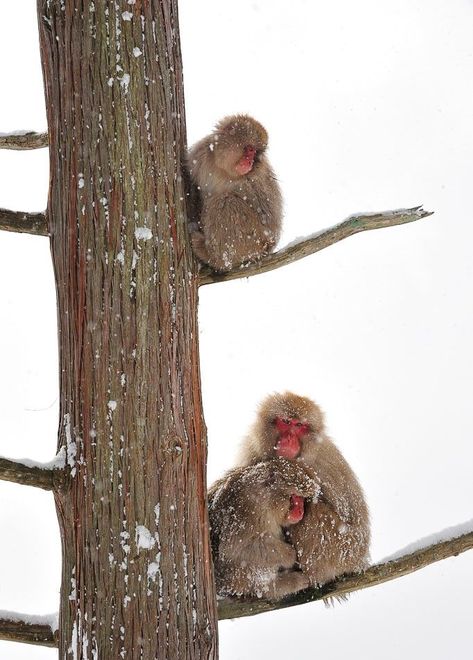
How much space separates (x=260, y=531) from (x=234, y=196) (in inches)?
57.6

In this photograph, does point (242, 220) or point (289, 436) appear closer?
point (242, 220)

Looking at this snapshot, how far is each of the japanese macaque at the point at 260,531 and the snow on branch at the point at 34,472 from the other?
106cm

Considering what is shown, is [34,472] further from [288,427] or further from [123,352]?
[288,427]

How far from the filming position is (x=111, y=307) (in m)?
2.69

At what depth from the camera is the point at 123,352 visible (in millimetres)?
2688

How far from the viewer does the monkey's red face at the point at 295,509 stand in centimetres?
354

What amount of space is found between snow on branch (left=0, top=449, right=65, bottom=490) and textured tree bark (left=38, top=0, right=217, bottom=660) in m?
0.04

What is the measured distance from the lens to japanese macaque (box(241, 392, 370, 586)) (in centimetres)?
350

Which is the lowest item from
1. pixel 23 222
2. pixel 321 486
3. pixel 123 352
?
pixel 321 486

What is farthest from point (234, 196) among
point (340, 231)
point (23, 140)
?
point (23, 140)

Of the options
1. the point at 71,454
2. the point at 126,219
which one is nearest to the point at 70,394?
the point at 71,454

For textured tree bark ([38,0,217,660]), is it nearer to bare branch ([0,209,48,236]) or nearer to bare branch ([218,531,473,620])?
bare branch ([0,209,48,236])

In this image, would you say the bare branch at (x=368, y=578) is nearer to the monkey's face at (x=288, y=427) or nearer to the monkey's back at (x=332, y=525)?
the monkey's back at (x=332, y=525)

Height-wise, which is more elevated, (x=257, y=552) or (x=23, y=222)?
(x=23, y=222)
